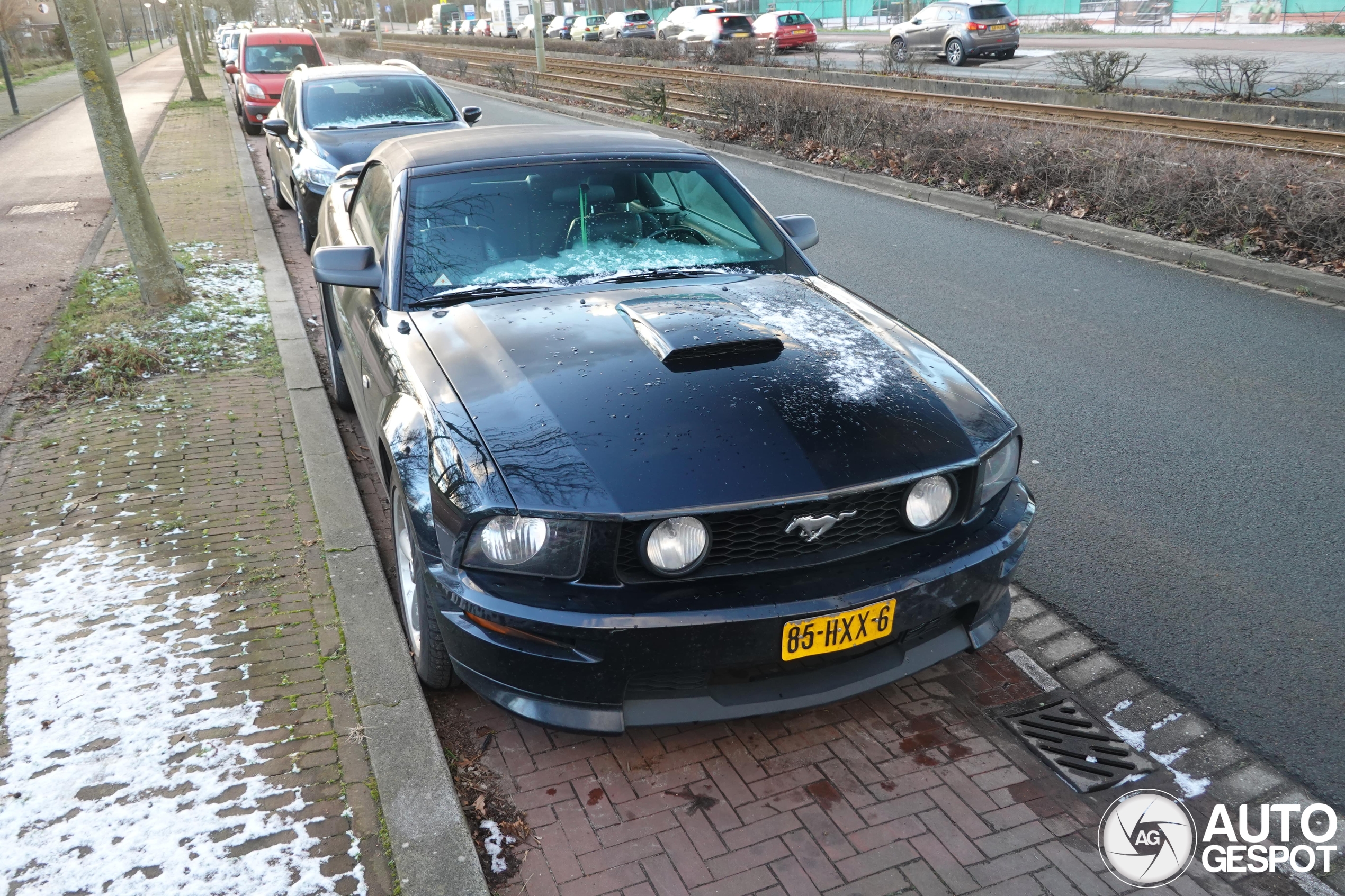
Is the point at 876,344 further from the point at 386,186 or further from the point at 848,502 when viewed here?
the point at 386,186

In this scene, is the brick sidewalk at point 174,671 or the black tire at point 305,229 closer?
the brick sidewalk at point 174,671

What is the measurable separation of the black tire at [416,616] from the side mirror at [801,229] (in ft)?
7.16

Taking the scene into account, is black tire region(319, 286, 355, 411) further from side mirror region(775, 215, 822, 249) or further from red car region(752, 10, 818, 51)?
red car region(752, 10, 818, 51)

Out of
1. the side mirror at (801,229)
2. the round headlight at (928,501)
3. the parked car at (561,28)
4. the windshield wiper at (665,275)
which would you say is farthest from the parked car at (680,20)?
the round headlight at (928,501)

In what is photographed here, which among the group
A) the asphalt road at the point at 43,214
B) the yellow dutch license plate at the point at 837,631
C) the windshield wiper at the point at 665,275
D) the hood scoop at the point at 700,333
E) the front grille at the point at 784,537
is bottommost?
the asphalt road at the point at 43,214

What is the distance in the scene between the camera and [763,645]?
8.95ft

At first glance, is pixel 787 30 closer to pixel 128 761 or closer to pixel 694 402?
pixel 694 402

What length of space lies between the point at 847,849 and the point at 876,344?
1.70 metres

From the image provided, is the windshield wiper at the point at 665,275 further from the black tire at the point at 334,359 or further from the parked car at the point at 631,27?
the parked car at the point at 631,27

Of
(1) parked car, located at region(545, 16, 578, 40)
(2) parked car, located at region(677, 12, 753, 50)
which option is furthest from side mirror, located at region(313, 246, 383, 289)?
(1) parked car, located at region(545, 16, 578, 40)

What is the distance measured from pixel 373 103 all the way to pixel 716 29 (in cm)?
2827

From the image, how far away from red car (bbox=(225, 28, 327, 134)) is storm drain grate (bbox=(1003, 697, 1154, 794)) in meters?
18.8

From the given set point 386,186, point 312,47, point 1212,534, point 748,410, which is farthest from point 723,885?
point 312,47

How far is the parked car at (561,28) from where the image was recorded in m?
56.8
